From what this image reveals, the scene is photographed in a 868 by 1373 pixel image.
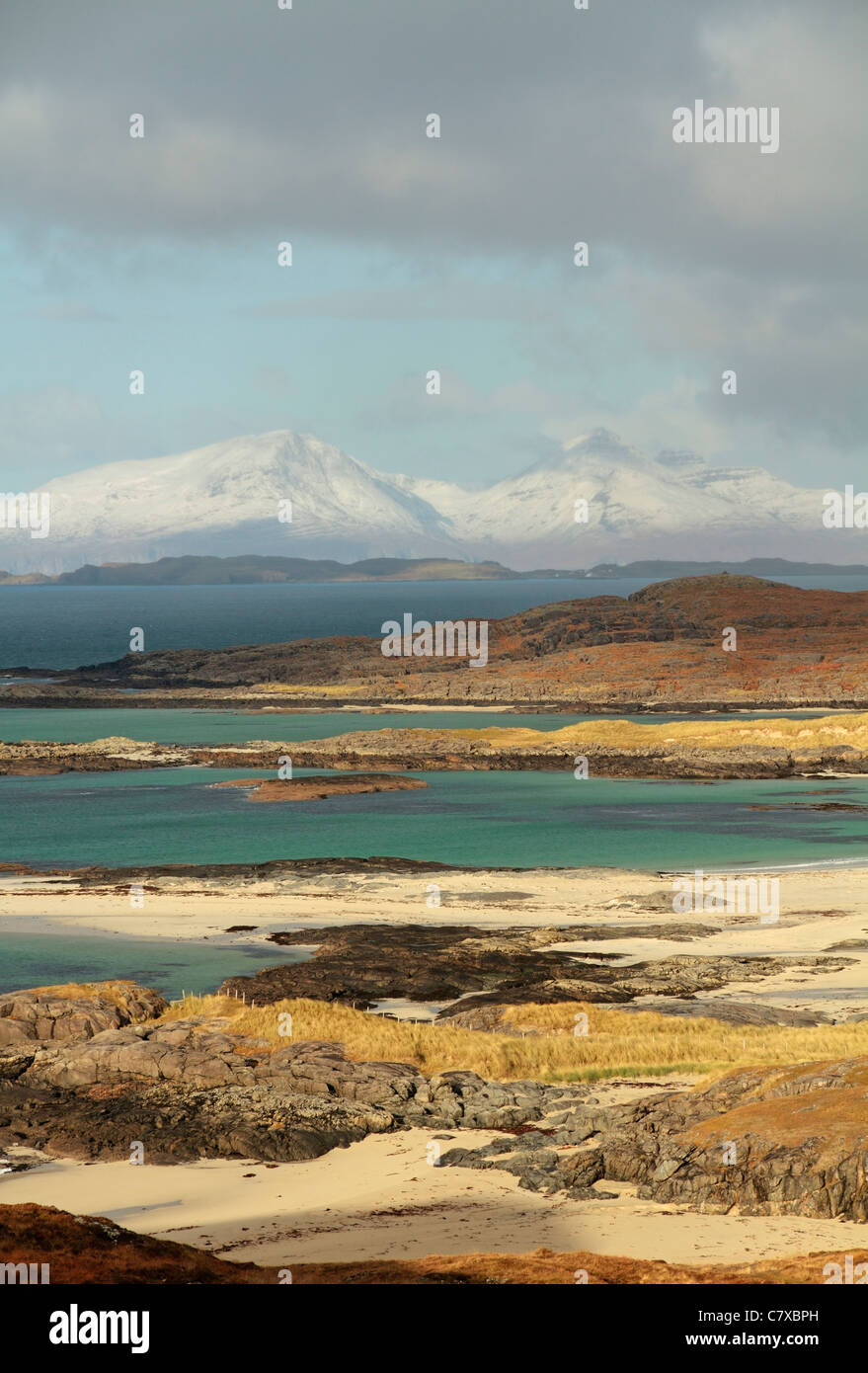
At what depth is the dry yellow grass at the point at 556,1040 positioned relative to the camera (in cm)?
2611

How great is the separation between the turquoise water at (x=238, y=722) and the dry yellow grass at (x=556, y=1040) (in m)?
70.2

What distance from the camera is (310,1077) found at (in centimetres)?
2505

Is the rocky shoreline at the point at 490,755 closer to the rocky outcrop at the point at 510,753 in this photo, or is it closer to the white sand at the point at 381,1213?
the rocky outcrop at the point at 510,753

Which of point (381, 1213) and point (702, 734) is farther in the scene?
point (702, 734)

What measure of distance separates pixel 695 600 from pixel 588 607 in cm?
1269

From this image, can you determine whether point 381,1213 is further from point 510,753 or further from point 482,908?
point 510,753

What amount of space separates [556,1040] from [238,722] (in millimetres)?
88101

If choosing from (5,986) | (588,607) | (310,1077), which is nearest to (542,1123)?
(310,1077)

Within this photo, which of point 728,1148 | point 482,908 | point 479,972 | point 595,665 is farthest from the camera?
point 595,665

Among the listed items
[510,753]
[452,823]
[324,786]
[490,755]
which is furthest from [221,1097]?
[510,753]

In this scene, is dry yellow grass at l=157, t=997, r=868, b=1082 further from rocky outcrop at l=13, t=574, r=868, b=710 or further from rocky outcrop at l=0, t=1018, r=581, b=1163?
rocky outcrop at l=13, t=574, r=868, b=710

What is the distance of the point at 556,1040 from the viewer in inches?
1107

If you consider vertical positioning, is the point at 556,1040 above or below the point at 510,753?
below

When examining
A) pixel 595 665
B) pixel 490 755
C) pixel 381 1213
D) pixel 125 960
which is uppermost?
pixel 595 665
